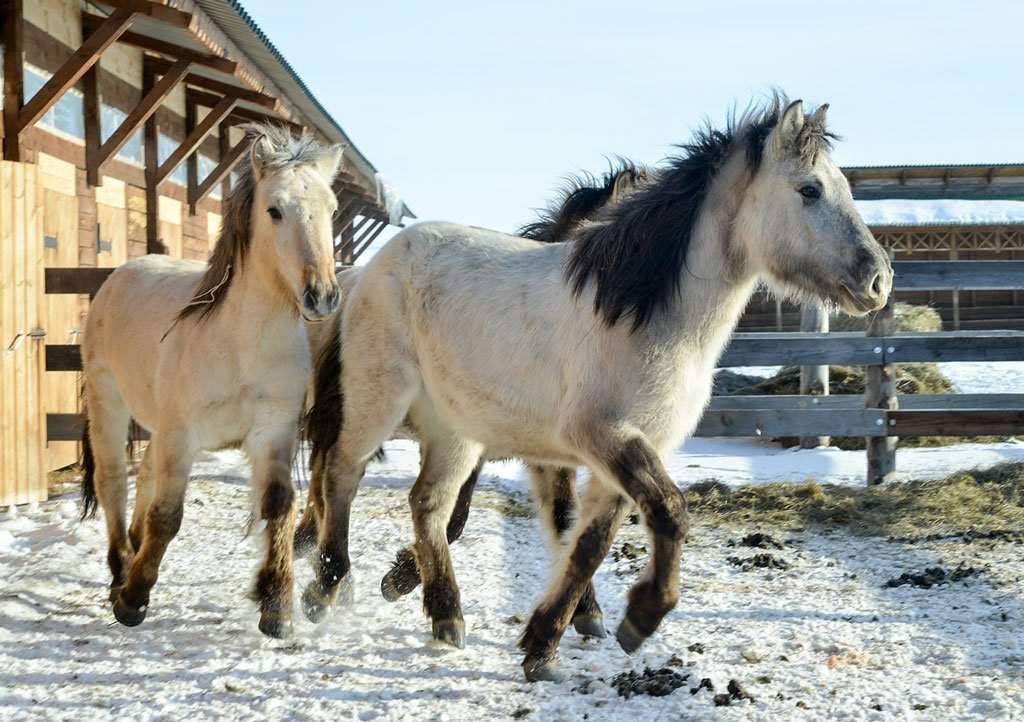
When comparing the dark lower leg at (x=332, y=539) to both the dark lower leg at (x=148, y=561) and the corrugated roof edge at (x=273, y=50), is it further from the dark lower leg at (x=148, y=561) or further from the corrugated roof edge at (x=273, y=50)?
the corrugated roof edge at (x=273, y=50)

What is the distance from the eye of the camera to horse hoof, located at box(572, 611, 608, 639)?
14.6ft

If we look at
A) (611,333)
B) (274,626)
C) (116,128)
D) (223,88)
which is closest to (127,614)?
(274,626)

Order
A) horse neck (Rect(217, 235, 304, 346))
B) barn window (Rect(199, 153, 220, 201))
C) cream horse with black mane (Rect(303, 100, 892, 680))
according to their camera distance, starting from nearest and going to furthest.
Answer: cream horse with black mane (Rect(303, 100, 892, 680)), horse neck (Rect(217, 235, 304, 346)), barn window (Rect(199, 153, 220, 201))

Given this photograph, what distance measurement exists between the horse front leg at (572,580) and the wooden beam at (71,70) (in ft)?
19.8

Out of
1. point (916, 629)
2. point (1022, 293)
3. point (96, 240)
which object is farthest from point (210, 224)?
point (1022, 293)

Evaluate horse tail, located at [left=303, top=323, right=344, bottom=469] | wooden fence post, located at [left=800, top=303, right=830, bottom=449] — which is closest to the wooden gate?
horse tail, located at [left=303, top=323, right=344, bottom=469]

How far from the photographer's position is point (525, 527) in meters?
6.95

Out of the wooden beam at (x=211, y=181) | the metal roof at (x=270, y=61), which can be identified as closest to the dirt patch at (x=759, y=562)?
the metal roof at (x=270, y=61)

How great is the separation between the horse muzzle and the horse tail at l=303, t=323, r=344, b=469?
0.90 metres

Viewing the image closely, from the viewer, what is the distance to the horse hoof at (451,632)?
4.22m

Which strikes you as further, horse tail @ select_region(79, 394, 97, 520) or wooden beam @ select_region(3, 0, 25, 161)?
wooden beam @ select_region(3, 0, 25, 161)

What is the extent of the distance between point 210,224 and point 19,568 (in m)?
9.25

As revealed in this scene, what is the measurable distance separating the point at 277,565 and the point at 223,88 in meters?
8.64

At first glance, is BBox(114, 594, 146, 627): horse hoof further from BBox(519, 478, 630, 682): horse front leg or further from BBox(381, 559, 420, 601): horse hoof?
BBox(519, 478, 630, 682): horse front leg
